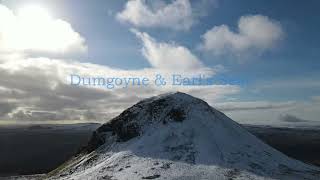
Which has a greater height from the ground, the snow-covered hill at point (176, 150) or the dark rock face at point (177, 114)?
the dark rock face at point (177, 114)

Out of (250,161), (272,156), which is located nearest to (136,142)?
(250,161)

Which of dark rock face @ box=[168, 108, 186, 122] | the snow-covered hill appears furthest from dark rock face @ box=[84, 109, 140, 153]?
dark rock face @ box=[168, 108, 186, 122]

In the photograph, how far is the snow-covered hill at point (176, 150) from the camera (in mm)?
32438

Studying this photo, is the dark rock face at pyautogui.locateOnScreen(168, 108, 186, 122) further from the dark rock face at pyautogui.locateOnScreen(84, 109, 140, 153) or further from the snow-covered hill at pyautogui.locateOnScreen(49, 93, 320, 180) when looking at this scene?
the dark rock face at pyautogui.locateOnScreen(84, 109, 140, 153)

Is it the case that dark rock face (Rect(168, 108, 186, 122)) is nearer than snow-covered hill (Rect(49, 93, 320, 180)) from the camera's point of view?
No

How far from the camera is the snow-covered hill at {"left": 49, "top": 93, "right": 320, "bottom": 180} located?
32.4 metres

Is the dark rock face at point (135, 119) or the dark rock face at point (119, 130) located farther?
the dark rock face at point (135, 119)

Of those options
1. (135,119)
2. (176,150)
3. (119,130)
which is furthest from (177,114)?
(119,130)

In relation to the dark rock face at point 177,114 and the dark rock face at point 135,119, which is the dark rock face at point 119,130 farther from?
the dark rock face at point 177,114

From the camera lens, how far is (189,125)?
1521 inches

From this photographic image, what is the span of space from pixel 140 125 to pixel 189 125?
199 inches

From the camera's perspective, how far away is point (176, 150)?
116 feet

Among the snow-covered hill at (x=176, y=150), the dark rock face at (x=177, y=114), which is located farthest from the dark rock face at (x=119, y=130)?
the dark rock face at (x=177, y=114)

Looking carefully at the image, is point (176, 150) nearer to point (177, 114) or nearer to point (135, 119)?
point (177, 114)
